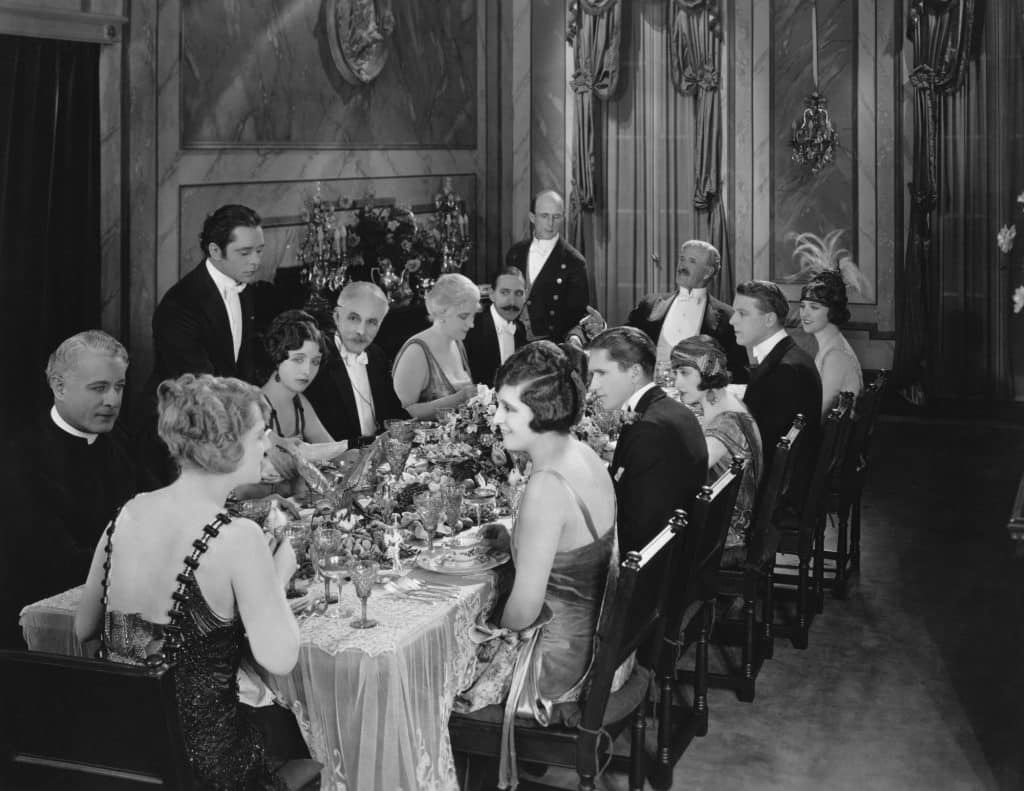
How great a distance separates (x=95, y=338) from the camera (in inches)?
154

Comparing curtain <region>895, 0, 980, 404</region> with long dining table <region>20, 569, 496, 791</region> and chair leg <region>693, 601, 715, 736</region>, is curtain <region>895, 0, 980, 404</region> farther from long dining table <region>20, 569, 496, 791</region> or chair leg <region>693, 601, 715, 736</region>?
long dining table <region>20, 569, 496, 791</region>

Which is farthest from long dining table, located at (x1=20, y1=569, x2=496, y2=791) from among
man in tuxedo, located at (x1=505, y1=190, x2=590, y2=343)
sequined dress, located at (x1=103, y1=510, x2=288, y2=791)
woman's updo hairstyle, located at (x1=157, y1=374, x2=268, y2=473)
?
man in tuxedo, located at (x1=505, y1=190, x2=590, y2=343)

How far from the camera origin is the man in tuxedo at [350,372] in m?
5.06

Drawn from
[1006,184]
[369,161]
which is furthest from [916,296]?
[369,161]

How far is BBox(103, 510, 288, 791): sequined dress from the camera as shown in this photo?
8.38 ft

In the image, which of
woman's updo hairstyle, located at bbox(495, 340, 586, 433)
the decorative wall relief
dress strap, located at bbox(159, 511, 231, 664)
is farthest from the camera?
the decorative wall relief

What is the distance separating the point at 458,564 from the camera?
333 cm

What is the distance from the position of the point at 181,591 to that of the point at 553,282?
6016 millimetres

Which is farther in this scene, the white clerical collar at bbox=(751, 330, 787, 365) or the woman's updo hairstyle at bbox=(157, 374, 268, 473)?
the white clerical collar at bbox=(751, 330, 787, 365)

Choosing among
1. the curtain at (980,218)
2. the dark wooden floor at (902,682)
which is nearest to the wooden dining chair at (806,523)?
the dark wooden floor at (902,682)

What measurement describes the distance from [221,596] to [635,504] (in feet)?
5.06

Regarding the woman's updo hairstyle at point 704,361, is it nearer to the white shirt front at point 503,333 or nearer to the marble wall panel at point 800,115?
the white shirt front at point 503,333

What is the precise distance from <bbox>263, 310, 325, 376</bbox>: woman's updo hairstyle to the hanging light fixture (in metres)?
6.34

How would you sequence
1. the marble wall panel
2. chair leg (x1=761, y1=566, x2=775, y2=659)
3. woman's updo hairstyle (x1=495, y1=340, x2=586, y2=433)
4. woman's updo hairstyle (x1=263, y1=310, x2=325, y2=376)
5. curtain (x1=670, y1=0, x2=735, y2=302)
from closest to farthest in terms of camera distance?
woman's updo hairstyle (x1=495, y1=340, x2=586, y2=433)
woman's updo hairstyle (x1=263, y1=310, x2=325, y2=376)
chair leg (x1=761, y1=566, x2=775, y2=659)
the marble wall panel
curtain (x1=670, y1=0, x2=735, y2=302)
